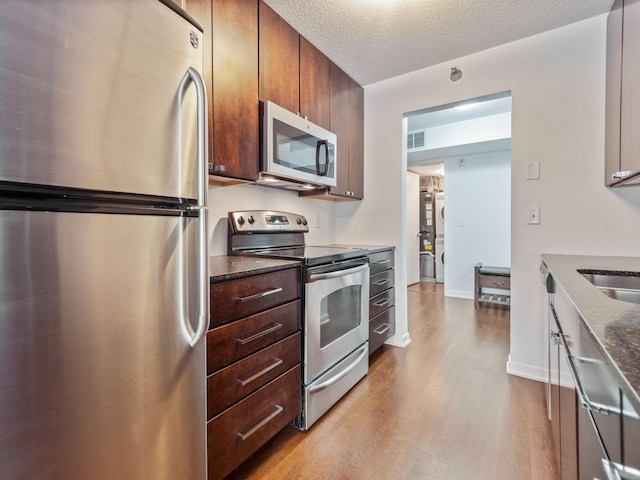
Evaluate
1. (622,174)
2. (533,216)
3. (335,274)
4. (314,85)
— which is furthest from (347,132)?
(622,174)

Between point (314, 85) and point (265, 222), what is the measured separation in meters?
1.07

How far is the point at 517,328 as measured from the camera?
7.29 ft

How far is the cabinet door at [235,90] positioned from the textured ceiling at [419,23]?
343mm

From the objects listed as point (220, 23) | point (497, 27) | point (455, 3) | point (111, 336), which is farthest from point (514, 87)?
point (111, 336)

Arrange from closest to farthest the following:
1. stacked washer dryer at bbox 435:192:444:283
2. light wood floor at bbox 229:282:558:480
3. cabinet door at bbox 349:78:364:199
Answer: light wood floor at bbox 229:282:558:480 → cabinet door at bbox 349:78:364:199 → stacked washer dryer at bbox 435:192:444:283

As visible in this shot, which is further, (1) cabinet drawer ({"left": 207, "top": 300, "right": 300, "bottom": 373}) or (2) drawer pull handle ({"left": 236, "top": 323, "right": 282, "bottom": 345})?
(2) drawer pull handle ({"left": 236, "top": 323, "right": 282, "bottom": 345})

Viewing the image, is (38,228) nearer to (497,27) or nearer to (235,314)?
(235,314)

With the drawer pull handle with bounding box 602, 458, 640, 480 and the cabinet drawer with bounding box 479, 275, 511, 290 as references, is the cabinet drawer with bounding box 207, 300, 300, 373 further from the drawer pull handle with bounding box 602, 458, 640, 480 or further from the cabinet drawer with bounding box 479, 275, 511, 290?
the cabinet drawer with bounding box 479, 275, 511, 290

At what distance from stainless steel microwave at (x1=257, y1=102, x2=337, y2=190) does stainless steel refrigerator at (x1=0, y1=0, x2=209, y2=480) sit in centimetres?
83

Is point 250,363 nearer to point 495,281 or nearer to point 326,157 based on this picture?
point 326,157

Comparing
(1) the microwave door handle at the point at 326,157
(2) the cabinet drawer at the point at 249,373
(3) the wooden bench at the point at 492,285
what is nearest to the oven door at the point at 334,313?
(2) the cabinet drawer at the point at 249,373

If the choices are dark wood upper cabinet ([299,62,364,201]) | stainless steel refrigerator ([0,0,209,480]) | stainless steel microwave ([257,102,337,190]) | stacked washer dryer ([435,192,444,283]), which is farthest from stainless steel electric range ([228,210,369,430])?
stacked washer dryer ([435,192,444,283])

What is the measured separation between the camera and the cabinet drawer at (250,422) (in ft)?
3.73

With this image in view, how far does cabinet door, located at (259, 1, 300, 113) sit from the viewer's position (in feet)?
5.90
